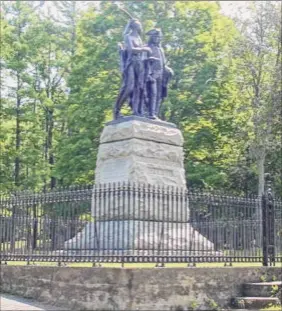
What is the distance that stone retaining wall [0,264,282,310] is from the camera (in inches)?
366

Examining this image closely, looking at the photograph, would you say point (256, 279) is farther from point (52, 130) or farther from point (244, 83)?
point (52, 130)

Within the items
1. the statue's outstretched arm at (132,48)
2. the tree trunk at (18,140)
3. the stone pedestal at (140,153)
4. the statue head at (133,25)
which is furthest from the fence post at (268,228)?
the tree trunk at (18,140)

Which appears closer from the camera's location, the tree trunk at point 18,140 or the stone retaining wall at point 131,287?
the stone retaining wall at point 131,287

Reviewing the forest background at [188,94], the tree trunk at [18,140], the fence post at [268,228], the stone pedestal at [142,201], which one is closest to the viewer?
the stone pedestal at [142,201]

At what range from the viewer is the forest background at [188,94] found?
27109mm

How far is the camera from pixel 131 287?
9.24 metres

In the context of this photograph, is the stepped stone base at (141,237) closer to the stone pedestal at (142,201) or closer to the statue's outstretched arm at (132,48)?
the stone pedestal at (142,201)

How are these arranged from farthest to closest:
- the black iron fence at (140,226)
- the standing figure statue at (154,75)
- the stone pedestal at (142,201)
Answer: the standing figure statue at (154,75) < the stone pedestal at (142,201) < the black iron fence at (140,226)

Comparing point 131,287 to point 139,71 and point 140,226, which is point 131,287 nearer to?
point 140,226

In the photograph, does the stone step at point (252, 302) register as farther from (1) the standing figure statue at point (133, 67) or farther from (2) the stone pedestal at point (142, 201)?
(1) the standing figure statue at point (133, 67)

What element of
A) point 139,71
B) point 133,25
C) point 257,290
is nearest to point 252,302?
point 257,290

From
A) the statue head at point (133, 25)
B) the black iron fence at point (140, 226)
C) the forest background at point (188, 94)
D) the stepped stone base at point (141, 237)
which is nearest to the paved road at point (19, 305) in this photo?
the black iron fence at point (140, 226)

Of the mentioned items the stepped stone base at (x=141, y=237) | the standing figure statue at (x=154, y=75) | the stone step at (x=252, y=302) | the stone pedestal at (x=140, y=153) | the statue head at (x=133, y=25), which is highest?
the statue head at (x=133, y=25)

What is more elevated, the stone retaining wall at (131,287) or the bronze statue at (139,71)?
the bronze statue at (139,71)
